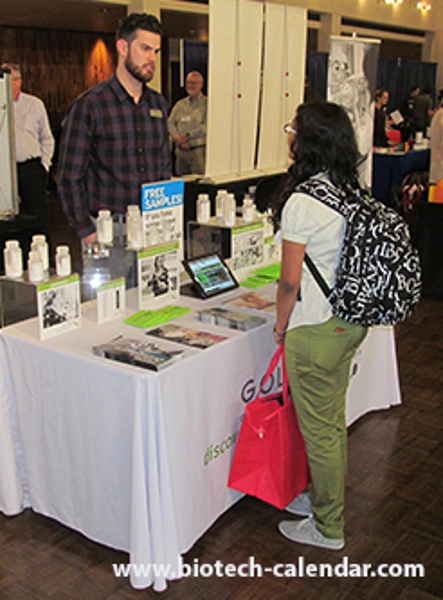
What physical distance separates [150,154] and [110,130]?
0.71ft

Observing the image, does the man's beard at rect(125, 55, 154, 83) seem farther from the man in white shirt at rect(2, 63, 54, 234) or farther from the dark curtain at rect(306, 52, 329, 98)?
the dark curtain at rect(306, 52, 329, 98)

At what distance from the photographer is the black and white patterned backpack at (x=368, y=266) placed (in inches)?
71.9

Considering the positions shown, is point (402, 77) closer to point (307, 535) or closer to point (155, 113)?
point (155, 113)

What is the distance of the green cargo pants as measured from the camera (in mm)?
1932

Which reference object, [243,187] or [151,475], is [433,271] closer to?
[243,187]

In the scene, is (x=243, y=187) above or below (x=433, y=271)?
above

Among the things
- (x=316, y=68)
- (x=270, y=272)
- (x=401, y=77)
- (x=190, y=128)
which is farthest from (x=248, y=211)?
(x=401, y=77)

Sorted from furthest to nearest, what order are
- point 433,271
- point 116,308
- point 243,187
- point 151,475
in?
point 243,187 < point 433,271 < point 116,308 < point 151,475

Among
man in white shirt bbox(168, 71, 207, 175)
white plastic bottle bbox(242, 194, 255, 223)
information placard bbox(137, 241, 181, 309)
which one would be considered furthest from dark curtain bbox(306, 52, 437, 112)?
information placard bbox(137, 241, 181, 309)

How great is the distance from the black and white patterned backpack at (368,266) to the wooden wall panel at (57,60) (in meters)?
9.80

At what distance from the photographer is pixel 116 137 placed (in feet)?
9.13

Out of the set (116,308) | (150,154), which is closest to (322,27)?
(150,154)

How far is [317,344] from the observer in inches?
75.9

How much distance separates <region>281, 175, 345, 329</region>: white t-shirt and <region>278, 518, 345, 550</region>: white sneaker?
0.69 meters
